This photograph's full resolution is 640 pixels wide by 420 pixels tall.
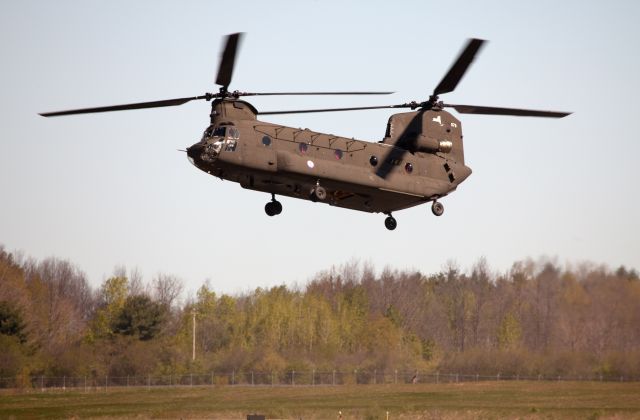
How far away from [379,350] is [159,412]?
1060 inches

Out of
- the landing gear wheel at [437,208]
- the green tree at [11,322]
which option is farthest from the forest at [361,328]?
the landing gear wheel at [437,208]

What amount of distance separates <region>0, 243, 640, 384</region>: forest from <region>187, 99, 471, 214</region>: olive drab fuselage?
2685 centimetres

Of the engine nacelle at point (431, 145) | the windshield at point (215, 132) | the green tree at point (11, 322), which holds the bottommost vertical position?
the green tree at point (11, 322)

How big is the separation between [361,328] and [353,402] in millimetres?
26074

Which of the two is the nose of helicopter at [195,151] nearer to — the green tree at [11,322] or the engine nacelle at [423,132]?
the engine nacelle at [423,132]

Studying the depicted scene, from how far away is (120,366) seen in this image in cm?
7556

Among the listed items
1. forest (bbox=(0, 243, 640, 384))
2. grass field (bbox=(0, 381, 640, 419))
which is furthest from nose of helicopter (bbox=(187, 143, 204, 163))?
forest (bbox=(0, 243, 640, 384))

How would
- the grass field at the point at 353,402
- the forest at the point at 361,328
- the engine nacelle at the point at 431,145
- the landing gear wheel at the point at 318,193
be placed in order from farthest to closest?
the forest at the point at 361,328, the grass field at the point at 353,402, the engine nacelle at the point at 431,145, the landing gear wheel at the point at 318,193

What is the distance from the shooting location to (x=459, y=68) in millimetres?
36688

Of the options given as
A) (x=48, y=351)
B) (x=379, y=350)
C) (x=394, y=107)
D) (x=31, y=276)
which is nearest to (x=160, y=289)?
(x=31, y=276)

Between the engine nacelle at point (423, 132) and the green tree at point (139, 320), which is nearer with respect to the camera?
the engine nacelle at point (423, 132)

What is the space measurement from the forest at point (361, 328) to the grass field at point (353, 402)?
3379mm

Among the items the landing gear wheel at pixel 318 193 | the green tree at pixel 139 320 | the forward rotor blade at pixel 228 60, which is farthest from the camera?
the green tree at pixel 139 320

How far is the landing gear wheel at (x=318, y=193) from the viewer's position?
35.3 meters
